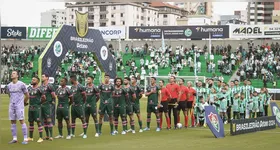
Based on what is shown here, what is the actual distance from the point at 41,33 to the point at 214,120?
50.0 metres

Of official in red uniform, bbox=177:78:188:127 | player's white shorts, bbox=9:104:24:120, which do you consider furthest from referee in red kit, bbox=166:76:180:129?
player's white shorts, bbox=9:104:24:120

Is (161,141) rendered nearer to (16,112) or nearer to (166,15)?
(16,112)

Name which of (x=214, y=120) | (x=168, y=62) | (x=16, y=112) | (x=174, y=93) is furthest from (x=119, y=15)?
(x=16, y=112)

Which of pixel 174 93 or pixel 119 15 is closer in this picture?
pixel 174 93

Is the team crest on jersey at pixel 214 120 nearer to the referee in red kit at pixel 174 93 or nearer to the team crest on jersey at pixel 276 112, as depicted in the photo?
the referee in red kit at pixel 174 93

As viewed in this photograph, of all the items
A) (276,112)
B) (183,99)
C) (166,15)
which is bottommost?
(276,112)

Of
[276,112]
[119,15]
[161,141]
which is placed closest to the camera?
[161,141]

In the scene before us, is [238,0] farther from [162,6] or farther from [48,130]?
[162,6]

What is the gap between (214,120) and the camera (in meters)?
16.2

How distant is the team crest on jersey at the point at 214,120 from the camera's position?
1612 cm

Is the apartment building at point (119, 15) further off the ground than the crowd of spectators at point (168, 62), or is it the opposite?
the apartment building at point (119, 15)

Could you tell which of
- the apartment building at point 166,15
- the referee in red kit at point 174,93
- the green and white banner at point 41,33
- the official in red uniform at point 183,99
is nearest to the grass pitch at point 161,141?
the referee in red kit at point 174,93

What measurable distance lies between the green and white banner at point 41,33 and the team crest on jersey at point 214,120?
4909cm

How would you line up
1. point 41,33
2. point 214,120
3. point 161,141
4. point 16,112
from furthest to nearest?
1. point 41,33
2. point 214,120
3. point 161,141
4. point 16,112
